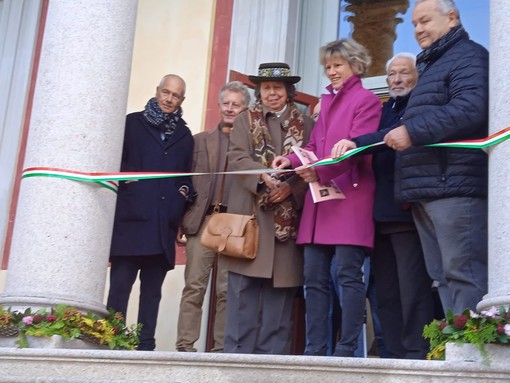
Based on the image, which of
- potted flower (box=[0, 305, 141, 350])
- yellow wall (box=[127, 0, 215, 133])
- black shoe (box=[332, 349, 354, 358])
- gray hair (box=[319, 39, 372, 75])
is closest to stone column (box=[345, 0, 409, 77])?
yellow wall (box=[127, 0, 215, 133])

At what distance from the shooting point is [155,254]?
21.9 ft

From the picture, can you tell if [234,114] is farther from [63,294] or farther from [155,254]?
[63,294]

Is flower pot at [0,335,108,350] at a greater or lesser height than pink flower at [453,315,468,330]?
lesser

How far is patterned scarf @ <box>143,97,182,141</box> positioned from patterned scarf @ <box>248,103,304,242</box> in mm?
718

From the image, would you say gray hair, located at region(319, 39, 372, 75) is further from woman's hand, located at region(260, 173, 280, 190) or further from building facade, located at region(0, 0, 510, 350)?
building facade, located at region(0, 0, 510, 350)

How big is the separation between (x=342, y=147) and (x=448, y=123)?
2.21 feet

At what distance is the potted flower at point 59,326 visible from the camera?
5512mm

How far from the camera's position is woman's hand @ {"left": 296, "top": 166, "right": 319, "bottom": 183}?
6062mm

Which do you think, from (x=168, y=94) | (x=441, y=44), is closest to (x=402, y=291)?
(x=441, y=44)

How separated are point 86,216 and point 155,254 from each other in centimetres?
89

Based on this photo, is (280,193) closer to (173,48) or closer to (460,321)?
(460,321)

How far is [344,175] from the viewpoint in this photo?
6.14m

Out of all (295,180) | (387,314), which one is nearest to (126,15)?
(295,180)

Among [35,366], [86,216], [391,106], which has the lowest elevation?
[35,366]
